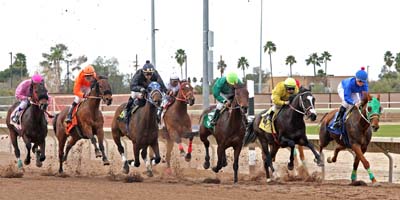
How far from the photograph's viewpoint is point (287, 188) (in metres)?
12.9

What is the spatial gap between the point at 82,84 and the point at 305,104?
4.76m

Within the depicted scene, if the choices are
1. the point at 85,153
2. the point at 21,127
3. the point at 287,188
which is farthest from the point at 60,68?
the point at 287,188

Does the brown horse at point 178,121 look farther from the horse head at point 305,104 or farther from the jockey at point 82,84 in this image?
the horse head at point 305,104

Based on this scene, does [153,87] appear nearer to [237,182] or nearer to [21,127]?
[237,182]

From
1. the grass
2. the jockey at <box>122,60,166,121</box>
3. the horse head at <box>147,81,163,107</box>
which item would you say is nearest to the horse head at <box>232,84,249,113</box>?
the horse head at <box>147,81,163,107</box>

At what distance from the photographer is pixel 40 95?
15258mm

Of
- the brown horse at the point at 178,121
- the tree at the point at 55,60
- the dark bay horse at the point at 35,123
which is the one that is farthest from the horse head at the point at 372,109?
the tree at the point at 55,60

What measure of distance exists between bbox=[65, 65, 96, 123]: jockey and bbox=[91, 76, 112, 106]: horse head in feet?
0.99

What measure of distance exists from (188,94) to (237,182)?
2.62 m

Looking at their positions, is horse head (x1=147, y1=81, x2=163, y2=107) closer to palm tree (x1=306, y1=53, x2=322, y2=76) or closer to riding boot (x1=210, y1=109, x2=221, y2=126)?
riding boot (x1=210, y1=109, x2=221, y2=126)

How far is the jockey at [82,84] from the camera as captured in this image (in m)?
15.8

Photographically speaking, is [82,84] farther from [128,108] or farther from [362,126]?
[362,126]

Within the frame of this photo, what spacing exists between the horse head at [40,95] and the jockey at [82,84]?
2.27 feet

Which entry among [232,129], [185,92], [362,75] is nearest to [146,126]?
[232,129]
